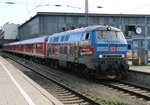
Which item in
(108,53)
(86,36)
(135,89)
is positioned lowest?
(135,89)

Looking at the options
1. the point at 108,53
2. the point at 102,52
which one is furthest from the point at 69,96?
the point at 108,53

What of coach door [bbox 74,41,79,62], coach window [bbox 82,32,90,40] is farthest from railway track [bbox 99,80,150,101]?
coach door [bbox 74,41,79,62]

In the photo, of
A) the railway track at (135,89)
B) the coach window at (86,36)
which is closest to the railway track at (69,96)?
the railway track at (135,89)

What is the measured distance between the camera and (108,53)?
19406mm

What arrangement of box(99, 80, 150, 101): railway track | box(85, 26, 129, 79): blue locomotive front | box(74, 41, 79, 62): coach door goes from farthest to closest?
box(74, 41, 79, 62): coach door < box(85, 26, 129, 79): blue locomotive front < box(99, 80, 150, 101): railway track

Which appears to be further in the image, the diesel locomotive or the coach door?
the coach door

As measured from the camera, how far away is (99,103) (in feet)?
36.8

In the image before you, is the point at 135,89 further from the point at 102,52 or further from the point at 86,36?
the point at 86,36

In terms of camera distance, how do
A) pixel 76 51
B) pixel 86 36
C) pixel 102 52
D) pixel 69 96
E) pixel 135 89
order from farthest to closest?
1. pixel 76 51
2. pixel 86 36
3. pixel 102 52
4. pixel 135 89
5. pixel 69 96

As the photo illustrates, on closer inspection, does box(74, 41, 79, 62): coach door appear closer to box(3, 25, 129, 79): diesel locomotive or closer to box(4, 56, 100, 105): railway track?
box(3, 25, 129, 79): diesel locomotive

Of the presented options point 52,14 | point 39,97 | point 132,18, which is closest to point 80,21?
point 52,14

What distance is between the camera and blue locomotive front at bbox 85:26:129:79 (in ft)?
62.5

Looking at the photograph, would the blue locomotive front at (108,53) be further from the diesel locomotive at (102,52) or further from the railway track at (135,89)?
the railway track at (135,89)

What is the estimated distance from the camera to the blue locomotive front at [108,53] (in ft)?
62.5
